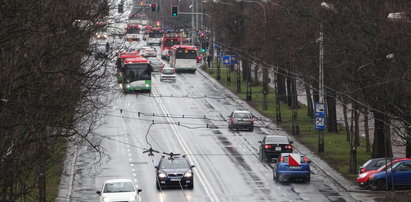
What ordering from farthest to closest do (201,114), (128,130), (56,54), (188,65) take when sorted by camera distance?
(188,65), (201,114), (128,130), (56,54)

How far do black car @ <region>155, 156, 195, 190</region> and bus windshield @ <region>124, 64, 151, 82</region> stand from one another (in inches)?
1386

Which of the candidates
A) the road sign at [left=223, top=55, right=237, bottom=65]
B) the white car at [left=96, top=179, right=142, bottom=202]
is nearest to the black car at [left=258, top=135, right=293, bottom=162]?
the white car at [left=96, top=179, right=142, bottom=202]

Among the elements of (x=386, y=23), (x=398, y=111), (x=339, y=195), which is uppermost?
(x=386, y=23)

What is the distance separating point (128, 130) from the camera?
63.3 meters

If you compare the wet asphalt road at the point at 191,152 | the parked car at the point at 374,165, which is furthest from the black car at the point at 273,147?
the parked car at the point at 374,165

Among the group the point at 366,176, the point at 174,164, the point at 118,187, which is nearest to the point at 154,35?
the point at 174,164

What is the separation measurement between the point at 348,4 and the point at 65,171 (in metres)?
14.9

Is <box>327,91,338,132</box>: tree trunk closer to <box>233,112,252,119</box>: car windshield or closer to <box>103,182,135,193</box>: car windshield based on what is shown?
<box>233,112,252,119</box>: car windshield

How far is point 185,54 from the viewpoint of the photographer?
98.6m

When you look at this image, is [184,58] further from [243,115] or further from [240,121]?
[240,121]

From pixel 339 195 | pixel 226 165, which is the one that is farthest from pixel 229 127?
pixel 339 195

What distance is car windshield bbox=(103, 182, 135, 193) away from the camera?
3792 centimetres

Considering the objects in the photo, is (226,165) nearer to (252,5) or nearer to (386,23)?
(386,23)

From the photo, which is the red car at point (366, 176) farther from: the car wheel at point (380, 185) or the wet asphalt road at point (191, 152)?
the wet asphalt road at point (191, 152)
